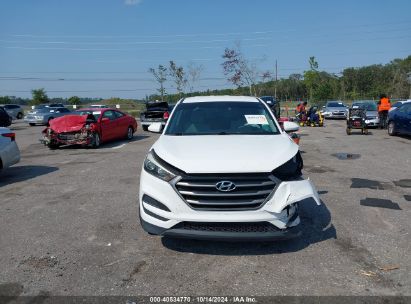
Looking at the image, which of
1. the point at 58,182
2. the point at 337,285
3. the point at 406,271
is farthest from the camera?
the point at 58,182

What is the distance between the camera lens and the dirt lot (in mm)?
3572

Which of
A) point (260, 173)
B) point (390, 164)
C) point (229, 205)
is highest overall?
point (260, 173)

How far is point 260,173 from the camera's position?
3.86 meters

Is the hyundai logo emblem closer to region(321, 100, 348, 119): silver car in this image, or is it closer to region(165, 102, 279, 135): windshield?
region(165, 102, 279, 135): windshield

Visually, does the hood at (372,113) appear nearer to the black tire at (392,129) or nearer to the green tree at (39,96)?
the black tire at (392,129)

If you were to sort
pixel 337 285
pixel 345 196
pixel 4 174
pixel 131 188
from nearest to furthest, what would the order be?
pixel 337 285 < pixel 345 196 < pixel 131 188 < pixel 4 174

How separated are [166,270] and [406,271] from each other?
2.37m

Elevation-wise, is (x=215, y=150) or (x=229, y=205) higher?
(x=215, y=150)

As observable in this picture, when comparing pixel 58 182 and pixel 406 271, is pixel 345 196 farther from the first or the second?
pixel 58 182

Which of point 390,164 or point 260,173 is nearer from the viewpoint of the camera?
point 260,173

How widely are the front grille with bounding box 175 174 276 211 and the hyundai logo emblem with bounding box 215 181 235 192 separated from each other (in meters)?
0.03

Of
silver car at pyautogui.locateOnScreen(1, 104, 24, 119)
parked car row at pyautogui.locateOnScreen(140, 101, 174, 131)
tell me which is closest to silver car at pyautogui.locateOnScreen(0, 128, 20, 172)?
parked car row at pyautogui.locateOnScreen(140, 101, 174, 131)

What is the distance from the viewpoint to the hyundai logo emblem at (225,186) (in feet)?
12.5

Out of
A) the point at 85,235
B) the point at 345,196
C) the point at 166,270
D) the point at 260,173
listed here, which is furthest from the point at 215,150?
the point at 345,196
